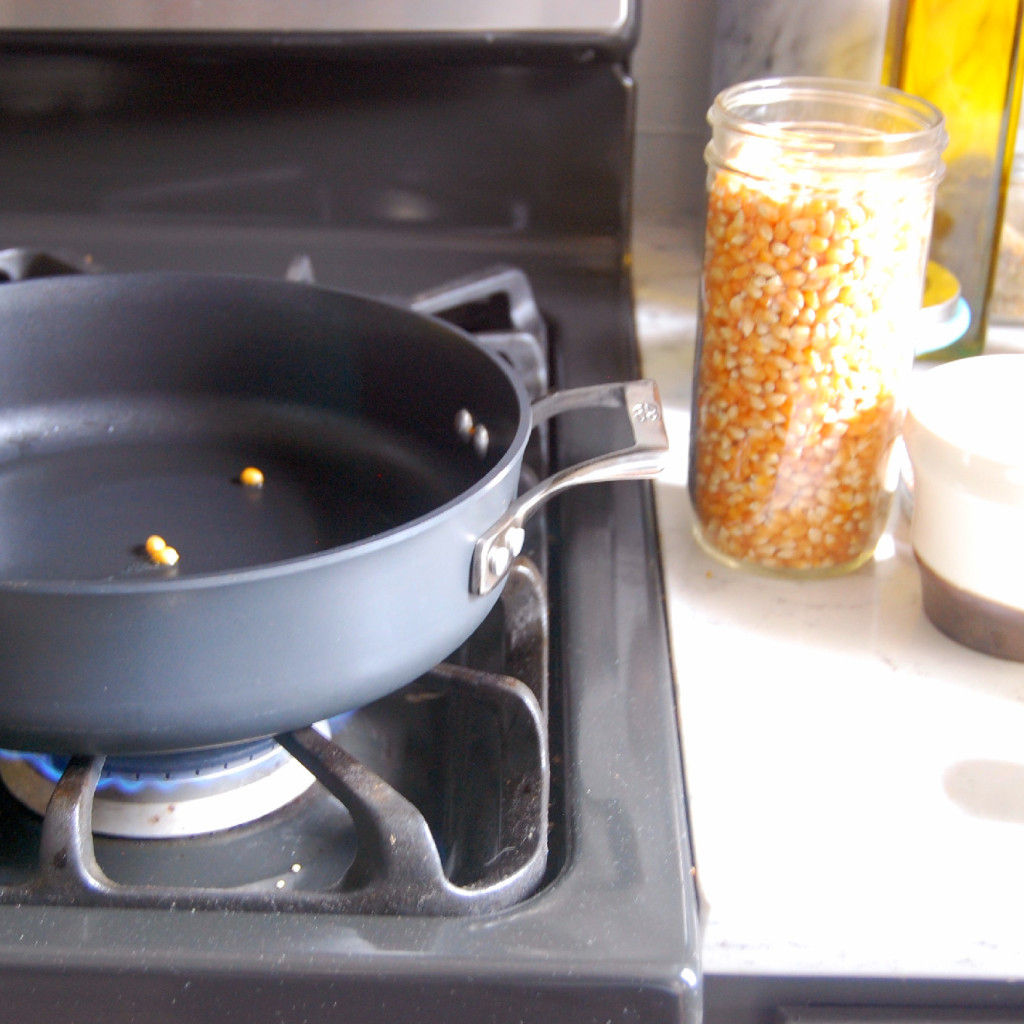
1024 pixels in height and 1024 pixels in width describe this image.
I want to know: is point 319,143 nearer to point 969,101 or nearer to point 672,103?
point 672,103

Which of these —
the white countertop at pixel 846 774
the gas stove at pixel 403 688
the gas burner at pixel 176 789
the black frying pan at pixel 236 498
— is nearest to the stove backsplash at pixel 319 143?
the gas stove at pixel 403 688

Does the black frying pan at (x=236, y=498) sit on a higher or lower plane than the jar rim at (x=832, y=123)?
lower

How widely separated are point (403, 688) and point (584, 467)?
0.15 metres

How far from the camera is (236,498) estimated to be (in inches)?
22.0

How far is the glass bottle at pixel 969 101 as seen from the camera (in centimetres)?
64

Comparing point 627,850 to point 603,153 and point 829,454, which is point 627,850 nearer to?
point 829,454

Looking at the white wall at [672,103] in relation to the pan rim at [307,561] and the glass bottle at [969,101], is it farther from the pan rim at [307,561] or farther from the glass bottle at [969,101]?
the pan rim at [307,561]

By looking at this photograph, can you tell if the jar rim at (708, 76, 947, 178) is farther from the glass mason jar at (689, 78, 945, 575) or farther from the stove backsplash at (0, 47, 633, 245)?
the stove backsplash at (0, 47, 633, 245)

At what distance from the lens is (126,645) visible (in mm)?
336

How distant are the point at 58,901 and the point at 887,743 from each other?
0.30m

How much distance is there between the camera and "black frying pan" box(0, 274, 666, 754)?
13.4 inches

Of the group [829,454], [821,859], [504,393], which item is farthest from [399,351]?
[821,859]

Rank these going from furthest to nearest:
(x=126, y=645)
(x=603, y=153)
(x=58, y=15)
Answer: (x=603, y=153)
(x=58, y=15)
(x=126, y=645)

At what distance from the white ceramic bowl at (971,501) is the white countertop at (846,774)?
2 cm
